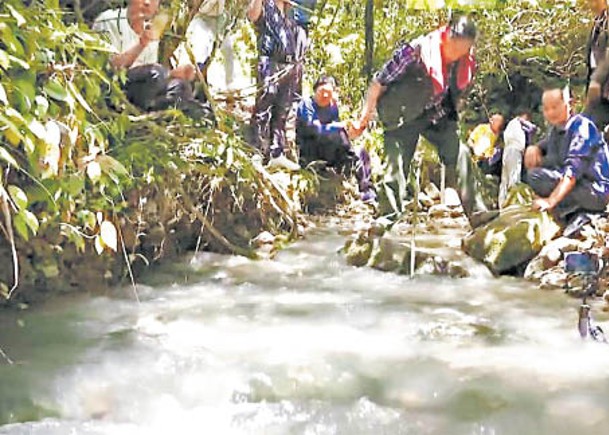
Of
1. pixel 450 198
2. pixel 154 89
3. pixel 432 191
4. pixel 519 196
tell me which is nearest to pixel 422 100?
pixel 519 196

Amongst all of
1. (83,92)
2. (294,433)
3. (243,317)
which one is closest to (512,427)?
(294,433)

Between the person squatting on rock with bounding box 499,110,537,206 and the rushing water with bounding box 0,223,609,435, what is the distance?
7.96ft

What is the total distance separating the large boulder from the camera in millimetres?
4574

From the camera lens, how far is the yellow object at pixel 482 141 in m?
8.33

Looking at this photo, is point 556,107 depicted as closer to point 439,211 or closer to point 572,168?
point 572,168

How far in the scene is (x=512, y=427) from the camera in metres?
2.40

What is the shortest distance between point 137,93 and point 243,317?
142cm

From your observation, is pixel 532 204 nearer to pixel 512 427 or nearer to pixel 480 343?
pixel 480 343

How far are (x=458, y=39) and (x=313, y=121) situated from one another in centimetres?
261

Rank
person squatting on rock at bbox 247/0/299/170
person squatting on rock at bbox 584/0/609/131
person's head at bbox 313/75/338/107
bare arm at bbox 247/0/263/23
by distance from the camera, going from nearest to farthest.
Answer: person squatting on rock at bbox 584/0/609/131
bare arm at bbox 247/0/263/23
person squatting on rock at bbox 247/0/299/170
person's head at bbox 313/75/338/107

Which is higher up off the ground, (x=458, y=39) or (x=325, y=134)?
(x=458, y=39)

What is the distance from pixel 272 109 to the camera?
6.79 meters

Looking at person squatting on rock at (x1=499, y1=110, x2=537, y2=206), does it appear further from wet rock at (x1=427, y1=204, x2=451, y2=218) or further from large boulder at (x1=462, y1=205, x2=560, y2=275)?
large boulder at (x1=462, y1=205, x2=560, y2=275)

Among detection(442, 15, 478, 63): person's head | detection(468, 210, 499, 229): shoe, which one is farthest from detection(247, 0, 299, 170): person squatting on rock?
detection(442, 15, 478, 63): person's head
